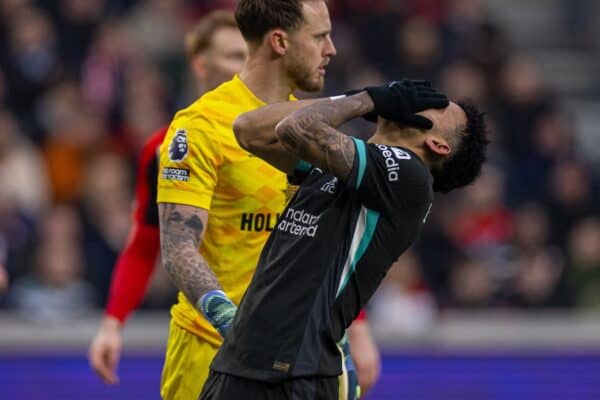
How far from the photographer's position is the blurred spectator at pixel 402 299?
32.0 feet

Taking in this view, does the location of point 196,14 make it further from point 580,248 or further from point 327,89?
point 580,248

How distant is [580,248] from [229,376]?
6765mm

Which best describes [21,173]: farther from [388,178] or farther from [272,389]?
[388,178]

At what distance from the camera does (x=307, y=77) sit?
498cm

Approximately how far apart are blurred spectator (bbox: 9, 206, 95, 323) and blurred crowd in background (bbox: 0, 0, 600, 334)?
1 cm

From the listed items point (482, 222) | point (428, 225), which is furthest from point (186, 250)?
point (482, 222)

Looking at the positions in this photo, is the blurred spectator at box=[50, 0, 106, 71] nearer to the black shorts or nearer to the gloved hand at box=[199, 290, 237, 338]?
the gloved hand at box=[199, 290, 237, 338]

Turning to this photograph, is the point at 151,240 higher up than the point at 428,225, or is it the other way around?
the point at 151,240

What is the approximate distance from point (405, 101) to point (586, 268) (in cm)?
651

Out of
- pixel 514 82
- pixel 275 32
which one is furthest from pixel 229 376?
pixel 514 82

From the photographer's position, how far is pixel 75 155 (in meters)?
10.9

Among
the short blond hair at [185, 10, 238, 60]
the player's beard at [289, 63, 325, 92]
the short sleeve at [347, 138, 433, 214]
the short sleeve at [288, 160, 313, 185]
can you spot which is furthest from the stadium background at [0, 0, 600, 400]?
the short sleeve at [347, 138, 433, 214]

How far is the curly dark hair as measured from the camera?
4520mm

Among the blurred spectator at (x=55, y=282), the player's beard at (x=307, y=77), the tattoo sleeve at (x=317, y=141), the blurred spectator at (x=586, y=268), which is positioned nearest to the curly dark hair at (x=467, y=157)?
the tattoo sleeve at (x=317, y=141)
